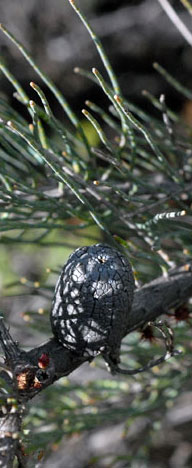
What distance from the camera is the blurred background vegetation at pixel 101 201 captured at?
89 cm

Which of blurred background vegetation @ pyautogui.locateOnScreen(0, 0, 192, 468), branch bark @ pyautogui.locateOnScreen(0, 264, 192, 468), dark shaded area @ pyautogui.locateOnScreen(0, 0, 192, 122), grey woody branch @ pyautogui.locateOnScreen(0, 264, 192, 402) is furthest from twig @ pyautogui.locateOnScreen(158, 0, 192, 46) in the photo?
dark shaded area @ pyautogui.locateOnScreen(0, 0, 192, 122)

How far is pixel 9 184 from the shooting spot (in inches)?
34.3

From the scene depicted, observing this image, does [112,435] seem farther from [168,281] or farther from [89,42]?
[89,42]

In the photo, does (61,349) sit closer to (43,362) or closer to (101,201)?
(43,362)

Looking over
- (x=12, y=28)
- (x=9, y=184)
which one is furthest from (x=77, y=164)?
(x=12, y=28)

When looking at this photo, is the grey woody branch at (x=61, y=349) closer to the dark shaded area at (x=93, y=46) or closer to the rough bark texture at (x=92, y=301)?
the rough bark texture at (x=92, y=301)

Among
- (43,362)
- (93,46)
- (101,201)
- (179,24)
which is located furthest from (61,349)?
(93,46)

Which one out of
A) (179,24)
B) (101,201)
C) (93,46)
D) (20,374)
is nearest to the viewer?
(20,374)

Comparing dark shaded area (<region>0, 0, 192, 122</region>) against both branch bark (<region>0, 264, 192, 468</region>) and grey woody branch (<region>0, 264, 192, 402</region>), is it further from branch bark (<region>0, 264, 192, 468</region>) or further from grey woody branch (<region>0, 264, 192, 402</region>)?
branch bark (<region>0, 264, 192, 468</region>)

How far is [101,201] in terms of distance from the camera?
88 centimetres

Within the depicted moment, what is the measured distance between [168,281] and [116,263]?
199mm

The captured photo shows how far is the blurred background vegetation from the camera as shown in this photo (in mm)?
889

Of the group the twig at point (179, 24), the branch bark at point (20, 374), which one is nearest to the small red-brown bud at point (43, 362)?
the branch bark at point (20, 374)

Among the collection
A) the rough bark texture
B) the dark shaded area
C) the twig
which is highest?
the twig
